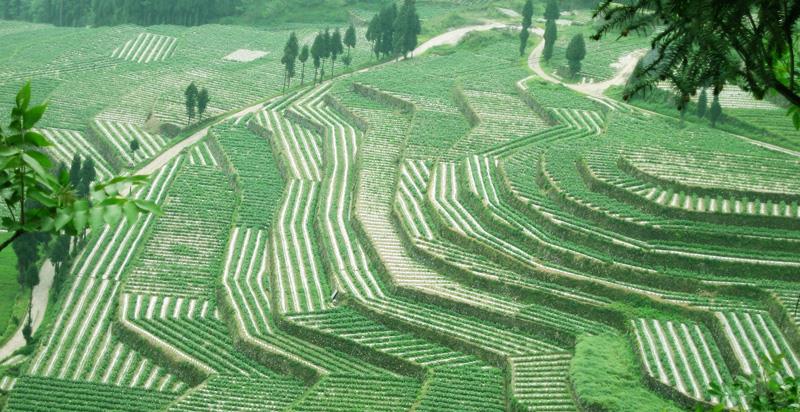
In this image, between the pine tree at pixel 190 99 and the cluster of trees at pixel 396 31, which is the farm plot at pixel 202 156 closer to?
the pine tree at pixel 190 99

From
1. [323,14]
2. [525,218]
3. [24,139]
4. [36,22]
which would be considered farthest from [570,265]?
[36,22]

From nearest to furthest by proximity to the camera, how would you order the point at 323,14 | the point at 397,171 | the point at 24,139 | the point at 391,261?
1. the point at 24,139
2. the point at 391,261
3. the point at 397,171
4. the point at 323,14

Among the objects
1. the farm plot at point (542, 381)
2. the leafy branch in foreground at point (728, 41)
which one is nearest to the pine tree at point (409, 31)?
the farm plot at point (542, 381)

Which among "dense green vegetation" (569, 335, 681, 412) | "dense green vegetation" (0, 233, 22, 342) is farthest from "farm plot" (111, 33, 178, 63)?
"dense green vegetation" (569, 335, 681, 412)

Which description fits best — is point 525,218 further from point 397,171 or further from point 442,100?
point 442,100

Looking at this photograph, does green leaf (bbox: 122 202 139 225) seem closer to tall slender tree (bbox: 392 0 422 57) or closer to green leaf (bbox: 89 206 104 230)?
green leaf (bbox: 89 206 104 230)

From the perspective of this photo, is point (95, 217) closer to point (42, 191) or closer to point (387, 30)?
point (42, 191)
